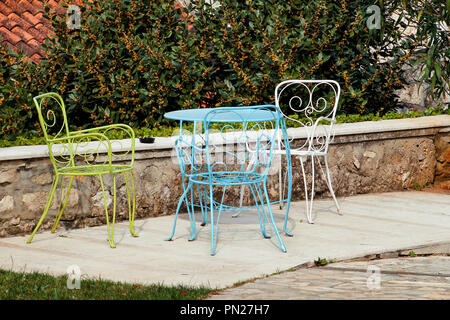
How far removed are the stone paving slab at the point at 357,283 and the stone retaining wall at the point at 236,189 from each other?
6.17 ft

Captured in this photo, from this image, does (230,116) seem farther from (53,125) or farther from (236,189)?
(53,125)

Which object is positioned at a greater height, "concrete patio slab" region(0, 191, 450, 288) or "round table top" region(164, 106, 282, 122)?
"round table top" region(164, 106, 282, 122)

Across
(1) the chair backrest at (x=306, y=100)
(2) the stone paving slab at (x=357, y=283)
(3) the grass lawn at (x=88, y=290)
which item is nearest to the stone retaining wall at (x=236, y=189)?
(1) the chair backrest at (x=306, y=100)

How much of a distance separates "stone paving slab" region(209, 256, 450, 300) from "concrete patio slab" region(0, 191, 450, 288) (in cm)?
17

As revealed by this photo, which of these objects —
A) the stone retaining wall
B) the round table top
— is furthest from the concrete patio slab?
the round table top

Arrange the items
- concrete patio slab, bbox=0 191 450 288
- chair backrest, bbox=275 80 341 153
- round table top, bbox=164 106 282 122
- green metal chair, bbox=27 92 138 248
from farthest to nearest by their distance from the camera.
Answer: chair backrest, bbox=275 80 341 153
green metal chair, bbox=27 92 138 248
round table top, bbox=164 106 282 122
concrete patio slab, bbox=0 191 450 288

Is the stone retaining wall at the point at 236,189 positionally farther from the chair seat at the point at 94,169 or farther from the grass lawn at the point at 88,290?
the grass lawn at the point at 88,290

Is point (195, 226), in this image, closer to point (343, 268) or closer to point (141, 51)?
point (343, 268)

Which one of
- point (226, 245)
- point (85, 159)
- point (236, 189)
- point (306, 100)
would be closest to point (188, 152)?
point (236, 189)

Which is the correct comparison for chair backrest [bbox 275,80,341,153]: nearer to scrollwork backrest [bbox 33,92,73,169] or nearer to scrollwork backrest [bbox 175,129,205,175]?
scrollwork backrest [bbox 175,129,205,175]

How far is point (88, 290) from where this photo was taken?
4434 millimetres

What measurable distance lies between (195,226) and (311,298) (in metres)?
1.86

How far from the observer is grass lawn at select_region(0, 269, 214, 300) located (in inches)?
169

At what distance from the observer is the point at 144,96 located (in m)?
7.36
